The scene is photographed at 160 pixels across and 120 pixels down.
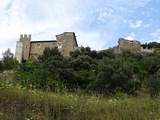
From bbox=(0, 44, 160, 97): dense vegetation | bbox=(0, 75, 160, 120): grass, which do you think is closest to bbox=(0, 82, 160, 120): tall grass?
bbox=(0, 75, 160, 120): grass

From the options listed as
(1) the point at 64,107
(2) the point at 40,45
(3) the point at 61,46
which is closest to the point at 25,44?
(2) the point at 40,45

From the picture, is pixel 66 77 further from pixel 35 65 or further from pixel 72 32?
pixel 72 32

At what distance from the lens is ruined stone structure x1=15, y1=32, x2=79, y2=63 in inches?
1965

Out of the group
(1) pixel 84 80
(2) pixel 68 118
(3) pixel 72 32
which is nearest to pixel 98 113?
(2) pixel 68 118

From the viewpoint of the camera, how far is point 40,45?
53125 millimetres

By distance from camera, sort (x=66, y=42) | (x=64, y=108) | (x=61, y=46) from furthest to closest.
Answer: (x=61, y=46) < (x=66, y=42) < (x=64, y=108)

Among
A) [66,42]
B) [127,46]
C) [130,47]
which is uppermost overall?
[66,42]

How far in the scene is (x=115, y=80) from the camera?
24.2 metres

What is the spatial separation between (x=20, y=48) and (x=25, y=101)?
49554 mm

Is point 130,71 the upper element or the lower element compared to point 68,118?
upper

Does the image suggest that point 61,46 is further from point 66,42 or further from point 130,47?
point 130,47

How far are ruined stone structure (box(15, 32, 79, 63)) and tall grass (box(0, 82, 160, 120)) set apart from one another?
145 ft

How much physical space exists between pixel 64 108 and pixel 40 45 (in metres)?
49.3

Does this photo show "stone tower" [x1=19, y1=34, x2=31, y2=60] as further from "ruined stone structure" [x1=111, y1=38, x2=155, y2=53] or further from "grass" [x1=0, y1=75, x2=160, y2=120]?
"grass" [x1=0, y1=75, x2=160, y2=120]
